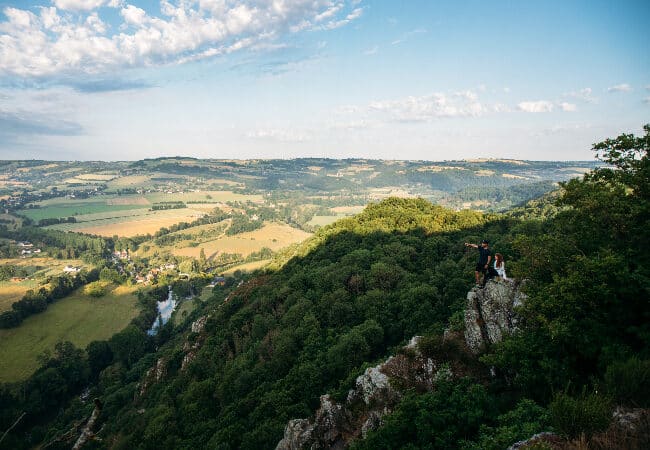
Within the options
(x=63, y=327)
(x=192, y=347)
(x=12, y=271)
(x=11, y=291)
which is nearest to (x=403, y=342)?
(x=192, y=347)

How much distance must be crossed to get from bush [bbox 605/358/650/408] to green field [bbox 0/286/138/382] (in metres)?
110

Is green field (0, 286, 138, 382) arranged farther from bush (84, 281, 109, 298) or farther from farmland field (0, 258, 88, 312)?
farmland field (0, 258, 88, 312)

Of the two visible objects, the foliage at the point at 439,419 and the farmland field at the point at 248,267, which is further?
the farmland field at the point at 248,267

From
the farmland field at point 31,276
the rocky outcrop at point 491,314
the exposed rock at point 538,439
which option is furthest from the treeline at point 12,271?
the exposed rock at point 538,439

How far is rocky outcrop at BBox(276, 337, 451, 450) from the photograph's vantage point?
2491 centimetres

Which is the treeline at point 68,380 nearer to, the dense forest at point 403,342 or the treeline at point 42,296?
the dense forest at point 403,342

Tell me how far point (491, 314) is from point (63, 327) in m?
126

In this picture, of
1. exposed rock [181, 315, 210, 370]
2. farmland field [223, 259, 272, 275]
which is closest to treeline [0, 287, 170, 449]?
exposed rock [181, 315, 210, 370]

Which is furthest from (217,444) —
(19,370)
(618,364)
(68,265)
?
(68,265)

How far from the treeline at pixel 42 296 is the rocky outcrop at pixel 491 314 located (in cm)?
13397

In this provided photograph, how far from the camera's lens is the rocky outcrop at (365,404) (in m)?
24.9

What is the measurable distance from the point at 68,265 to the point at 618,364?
213 metres

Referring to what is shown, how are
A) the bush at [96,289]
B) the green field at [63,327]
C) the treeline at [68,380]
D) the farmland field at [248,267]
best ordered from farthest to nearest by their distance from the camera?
the farmland field at [248,267]
the bush at [96,289]
the green field at [63,327]
the treeline at [68,380]

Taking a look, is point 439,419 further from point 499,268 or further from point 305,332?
point 305,332
